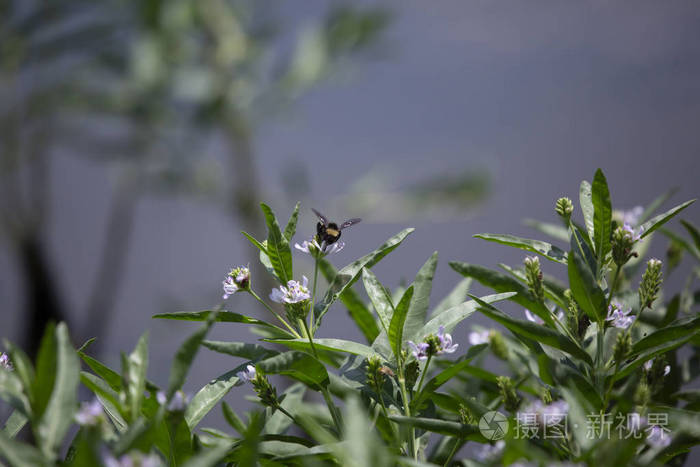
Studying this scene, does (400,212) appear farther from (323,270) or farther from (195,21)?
(323,270)

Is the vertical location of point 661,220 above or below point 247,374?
above

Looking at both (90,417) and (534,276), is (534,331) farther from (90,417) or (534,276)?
(90,417)

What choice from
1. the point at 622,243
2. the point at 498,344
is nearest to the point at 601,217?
the point at 622,243

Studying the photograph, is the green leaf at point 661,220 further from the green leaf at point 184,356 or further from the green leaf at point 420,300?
the green leaf at point 184,356

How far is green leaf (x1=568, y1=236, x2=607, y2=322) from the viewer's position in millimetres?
230

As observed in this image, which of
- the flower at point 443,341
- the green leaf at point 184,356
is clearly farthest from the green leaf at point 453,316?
the green leaf at point 184,356

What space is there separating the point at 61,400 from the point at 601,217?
249 mm

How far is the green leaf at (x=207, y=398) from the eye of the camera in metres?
0.24

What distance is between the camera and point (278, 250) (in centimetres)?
27

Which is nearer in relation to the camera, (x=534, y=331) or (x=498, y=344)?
(x=534, y=331)

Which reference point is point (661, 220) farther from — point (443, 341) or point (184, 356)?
point (184, 356)

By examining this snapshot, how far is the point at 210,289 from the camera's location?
2.09 meters

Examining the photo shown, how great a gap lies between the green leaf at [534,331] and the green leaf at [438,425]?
48mm

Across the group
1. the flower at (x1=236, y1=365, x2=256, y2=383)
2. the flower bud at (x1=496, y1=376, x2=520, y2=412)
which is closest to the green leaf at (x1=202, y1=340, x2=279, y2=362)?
the flower at (x1=236, y1=365, x2=256, y2=383)
